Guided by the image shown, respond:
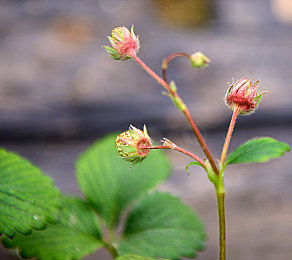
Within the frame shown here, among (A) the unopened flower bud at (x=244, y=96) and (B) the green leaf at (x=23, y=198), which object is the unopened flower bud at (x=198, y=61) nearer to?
(A) the unopened flower bud at (x=244, y=96)

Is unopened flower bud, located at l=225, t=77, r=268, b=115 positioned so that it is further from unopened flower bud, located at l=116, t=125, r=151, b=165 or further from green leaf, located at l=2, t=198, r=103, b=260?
green leaf, located at l=2, t=198, r=103, b=260

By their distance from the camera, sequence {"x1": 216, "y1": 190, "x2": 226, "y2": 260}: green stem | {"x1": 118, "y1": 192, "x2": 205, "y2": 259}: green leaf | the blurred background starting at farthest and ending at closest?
1. the blurred background
2. {"x1": 118, "y1": 192, "x2": 205, "y2": 259}: green leaf
3. {"x1": 216, "y1": 190, "x2": 226, "y2": 260}: green stem

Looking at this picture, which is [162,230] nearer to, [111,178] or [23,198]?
[111,178]

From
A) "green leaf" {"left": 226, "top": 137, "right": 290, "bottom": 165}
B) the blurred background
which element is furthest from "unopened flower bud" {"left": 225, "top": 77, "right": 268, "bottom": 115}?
the blurred background

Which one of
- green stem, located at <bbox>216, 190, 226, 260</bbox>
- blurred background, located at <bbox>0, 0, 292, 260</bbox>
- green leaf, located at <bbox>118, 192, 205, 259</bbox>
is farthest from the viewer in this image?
blurred background, located at <bbox>0, 0, 292, 260</bbox>

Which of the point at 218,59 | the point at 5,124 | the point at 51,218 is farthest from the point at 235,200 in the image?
the point at 51,218

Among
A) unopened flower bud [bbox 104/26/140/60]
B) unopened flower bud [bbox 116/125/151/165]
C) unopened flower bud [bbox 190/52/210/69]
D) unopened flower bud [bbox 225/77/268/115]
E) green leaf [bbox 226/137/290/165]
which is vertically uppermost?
unopened flower bud [bbox 190/52/210/69]

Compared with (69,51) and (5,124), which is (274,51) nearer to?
(69,51)
